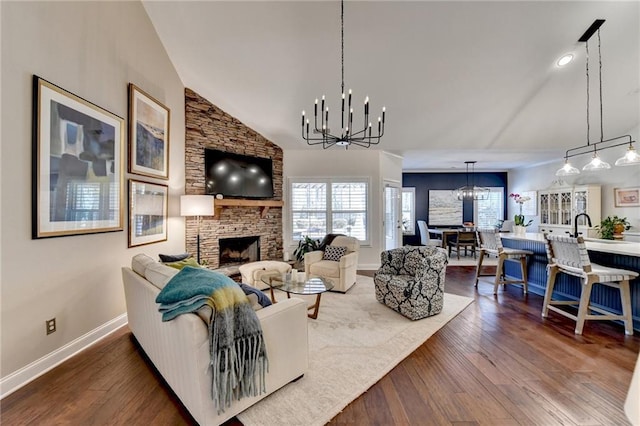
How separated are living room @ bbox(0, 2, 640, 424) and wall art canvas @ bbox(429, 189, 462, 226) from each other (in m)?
5.61

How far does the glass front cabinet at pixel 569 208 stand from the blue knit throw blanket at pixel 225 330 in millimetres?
6743

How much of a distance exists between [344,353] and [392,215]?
4387 mm

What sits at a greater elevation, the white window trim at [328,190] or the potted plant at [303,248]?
the white window trim at [328,190]

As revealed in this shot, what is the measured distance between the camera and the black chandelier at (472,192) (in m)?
8.05

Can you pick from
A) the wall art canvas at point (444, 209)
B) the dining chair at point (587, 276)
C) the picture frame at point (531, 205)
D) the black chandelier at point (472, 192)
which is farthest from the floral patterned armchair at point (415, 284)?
the picture frame at point (531, 205)

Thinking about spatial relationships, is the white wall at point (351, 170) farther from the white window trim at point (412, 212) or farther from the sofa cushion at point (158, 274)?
the sofa cushion at point (158, 274)

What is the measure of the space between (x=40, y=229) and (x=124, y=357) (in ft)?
4.17

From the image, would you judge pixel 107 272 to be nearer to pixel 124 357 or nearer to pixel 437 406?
pixel 124 357

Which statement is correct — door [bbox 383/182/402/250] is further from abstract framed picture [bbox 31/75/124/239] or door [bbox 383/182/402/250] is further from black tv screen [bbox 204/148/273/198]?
abstract framed picture [bbox 31/75/124/239]

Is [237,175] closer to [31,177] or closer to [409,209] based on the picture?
[31,177]

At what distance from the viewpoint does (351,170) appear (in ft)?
19.8

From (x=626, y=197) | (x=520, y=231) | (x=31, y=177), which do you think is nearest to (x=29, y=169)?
(x=31, y=177)

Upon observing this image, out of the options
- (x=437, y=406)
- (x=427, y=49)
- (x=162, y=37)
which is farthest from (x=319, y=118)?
(x=437, y=406)

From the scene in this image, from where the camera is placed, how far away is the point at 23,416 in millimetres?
1758
